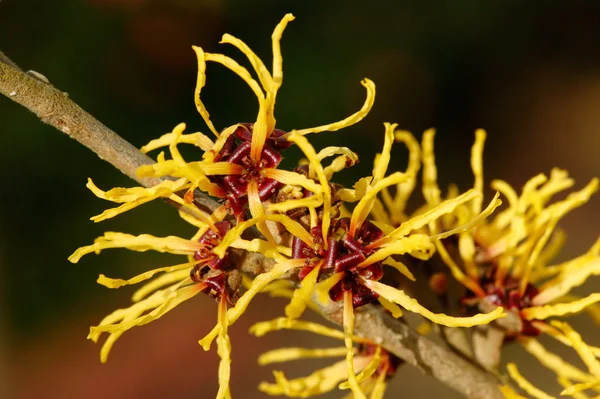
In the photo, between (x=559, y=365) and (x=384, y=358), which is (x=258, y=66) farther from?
(x=559, y=365)

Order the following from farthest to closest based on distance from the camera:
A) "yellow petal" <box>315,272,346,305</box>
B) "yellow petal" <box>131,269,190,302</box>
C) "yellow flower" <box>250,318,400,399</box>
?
"yellow flower" <box>250,318,400,399</box>
"yellow petal" <box>131,269,190,302</box>
"yellow petal" <box>315,272,346,305</box>

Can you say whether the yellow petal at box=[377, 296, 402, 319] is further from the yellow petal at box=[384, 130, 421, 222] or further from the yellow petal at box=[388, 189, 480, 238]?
the yellow petal at box=[384, 130, 421, 222]

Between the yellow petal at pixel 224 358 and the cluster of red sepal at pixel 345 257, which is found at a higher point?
the cluster of red sepal at pixel 345 257

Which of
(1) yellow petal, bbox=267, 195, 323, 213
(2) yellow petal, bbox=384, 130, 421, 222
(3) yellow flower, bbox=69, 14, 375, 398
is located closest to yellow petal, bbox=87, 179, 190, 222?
(3) yellow flower, bbox=69, 14, 375, 398

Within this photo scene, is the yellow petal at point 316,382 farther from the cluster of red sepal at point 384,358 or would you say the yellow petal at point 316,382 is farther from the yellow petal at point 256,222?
the yellow petal at point 256,222

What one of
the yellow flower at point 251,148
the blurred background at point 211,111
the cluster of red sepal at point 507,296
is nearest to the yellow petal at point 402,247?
the yellow flower at point 251,148

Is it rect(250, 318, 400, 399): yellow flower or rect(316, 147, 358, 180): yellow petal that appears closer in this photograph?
rect(316, 147, 358, 180): yellow petal
